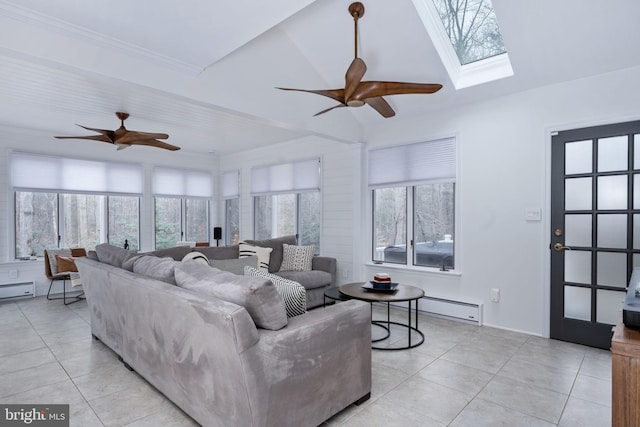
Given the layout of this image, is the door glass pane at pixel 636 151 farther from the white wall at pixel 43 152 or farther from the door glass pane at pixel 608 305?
the white wall at pixel 43 152

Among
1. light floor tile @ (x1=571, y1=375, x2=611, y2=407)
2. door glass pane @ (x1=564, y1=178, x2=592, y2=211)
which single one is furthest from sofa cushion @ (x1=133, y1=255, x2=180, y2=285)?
door glass pane @ (x1=564, y1=178, x2=592, y2=211)

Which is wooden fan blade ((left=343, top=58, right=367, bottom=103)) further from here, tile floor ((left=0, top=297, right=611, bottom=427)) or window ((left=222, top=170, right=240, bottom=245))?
window ((left=222, top=170, right=240, bottom=245))

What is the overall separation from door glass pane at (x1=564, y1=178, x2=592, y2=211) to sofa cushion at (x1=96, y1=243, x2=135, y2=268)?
4.29m

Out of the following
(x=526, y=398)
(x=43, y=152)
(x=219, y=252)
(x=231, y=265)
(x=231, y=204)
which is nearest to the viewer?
(x=526, y=398)

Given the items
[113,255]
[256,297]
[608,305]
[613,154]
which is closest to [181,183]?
[113,255]

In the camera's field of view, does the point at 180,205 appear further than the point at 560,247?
Yes

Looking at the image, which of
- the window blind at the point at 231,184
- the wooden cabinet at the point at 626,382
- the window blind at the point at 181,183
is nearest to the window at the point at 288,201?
the window blind at the point at 231,184

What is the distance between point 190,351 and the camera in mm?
2008

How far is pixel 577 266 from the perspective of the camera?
352 cm

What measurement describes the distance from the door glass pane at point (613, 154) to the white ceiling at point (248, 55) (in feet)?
2.21

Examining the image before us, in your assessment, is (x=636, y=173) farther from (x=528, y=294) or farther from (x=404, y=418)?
(x=404, y=418)

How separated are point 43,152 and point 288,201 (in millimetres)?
4076

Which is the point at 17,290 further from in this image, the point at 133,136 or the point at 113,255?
the point at 113,255

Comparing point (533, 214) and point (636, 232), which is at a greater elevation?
point (533, 214)
